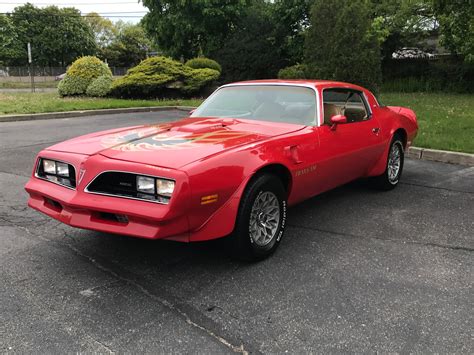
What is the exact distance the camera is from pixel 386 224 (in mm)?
4559

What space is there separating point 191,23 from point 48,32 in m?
44.4

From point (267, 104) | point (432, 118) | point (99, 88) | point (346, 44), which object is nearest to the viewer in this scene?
point (267, 104)

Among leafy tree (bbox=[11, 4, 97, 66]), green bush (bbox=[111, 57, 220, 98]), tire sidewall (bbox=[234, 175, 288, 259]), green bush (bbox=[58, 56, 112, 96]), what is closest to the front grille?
tire sidewall (bbox=[234, 175, 288, 259])

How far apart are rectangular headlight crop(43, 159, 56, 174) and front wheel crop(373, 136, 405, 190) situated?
150 inches

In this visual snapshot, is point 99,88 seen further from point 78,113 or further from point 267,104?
point 267,104

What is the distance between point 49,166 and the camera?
11.8 ft

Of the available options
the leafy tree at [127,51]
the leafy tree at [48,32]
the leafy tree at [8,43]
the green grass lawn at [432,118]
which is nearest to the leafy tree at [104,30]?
the leafy tree at [127,51]

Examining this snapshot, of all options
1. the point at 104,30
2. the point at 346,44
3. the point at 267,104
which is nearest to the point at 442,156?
the point at 267,104

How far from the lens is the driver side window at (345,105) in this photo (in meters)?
4.72

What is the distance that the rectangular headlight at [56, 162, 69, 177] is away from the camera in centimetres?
346

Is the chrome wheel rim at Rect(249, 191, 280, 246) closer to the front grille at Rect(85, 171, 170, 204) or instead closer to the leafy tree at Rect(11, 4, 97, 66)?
the front grille at Rect(85, 171, 170, 204)

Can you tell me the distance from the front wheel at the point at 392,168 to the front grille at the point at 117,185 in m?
3.53

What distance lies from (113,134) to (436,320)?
2.99m

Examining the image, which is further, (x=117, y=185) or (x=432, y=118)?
(x=432, y=118)
